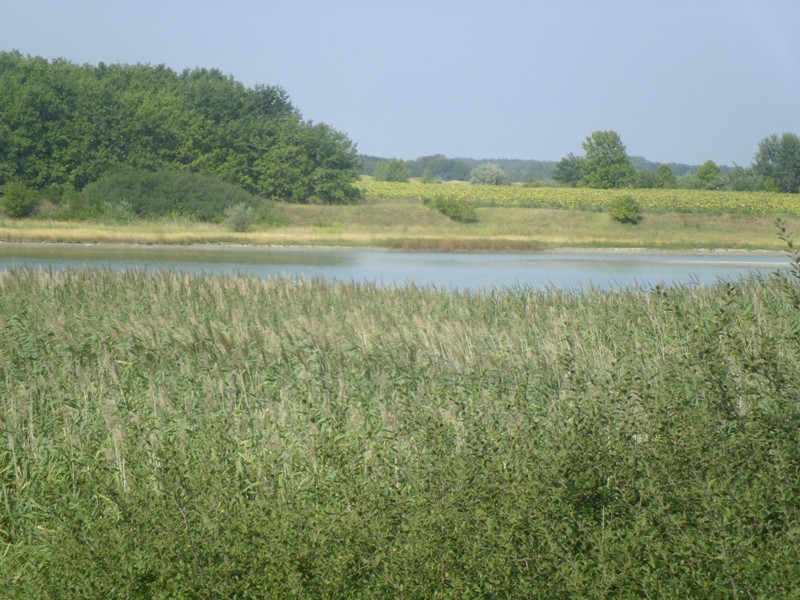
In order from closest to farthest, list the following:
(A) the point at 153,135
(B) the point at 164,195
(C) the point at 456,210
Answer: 1. (B) the point at 164,195
2. (C) the point at 456,210
3. (A) the point at 153,135

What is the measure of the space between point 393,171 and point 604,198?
4613 cm

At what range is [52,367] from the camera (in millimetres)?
8859

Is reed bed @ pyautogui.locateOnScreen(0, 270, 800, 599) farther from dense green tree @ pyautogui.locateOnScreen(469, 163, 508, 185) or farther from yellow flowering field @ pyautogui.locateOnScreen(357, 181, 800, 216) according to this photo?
dense green tree @ pyautogui.locateOnScreen(469, 163, 508, 185)

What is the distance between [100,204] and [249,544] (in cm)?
5062

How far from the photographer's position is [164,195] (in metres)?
53.3

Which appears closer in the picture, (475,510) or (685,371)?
(475,510)

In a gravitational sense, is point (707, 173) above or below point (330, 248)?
above

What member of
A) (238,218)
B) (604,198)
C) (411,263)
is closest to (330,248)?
(238,218)

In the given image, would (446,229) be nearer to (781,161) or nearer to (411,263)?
(411,263)

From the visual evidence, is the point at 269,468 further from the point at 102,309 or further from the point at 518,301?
the point at 518,301

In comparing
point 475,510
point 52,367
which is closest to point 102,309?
point 52,367

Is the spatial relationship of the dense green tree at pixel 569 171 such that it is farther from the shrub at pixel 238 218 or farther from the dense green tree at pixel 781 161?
the shrub at pixel 238 218

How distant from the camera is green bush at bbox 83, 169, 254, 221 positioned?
2072 inches

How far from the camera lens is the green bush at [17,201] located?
50750 mm
